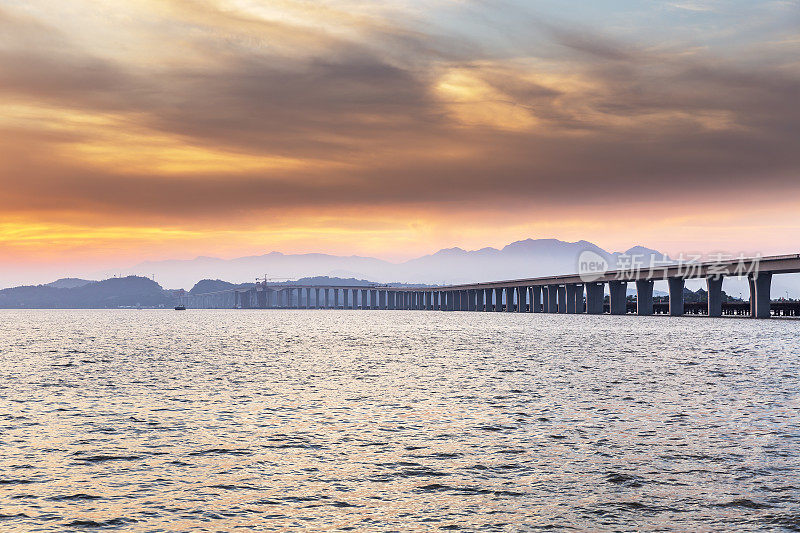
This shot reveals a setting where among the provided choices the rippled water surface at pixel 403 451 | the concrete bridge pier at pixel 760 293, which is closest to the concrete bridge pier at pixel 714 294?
the concrete bridge pier at pixel 760 293

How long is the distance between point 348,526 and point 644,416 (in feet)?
66.3

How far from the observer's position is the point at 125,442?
28906 millimetres

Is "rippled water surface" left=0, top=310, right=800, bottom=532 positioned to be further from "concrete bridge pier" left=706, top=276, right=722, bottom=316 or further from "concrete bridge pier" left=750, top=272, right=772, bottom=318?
"concrete bridge pier" left=706, top=276, right=722, bottom=316

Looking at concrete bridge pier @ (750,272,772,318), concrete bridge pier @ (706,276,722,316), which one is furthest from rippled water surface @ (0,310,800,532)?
concrete bridge pier @ (706,276,722,316)

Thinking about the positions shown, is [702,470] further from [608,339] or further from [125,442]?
[608,339]

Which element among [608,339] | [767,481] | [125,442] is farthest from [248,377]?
[608,339]

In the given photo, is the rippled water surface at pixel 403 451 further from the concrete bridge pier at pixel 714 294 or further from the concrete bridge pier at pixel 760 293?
the concrete bridge pier at pixel 714 294

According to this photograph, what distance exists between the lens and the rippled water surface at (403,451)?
Answer: 1886 cm

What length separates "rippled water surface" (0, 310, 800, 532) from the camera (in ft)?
61.9

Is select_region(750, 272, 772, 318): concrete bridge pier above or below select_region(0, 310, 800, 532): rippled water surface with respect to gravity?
above

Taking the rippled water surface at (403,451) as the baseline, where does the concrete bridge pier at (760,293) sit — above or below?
above

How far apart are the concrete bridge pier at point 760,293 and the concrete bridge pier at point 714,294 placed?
10359mm

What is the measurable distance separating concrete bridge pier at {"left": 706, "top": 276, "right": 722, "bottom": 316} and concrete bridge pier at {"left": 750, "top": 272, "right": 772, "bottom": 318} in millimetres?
10359

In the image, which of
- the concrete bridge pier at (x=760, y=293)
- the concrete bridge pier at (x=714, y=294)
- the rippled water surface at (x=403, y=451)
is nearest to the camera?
the rippled water surface at (x=403, y=451)
